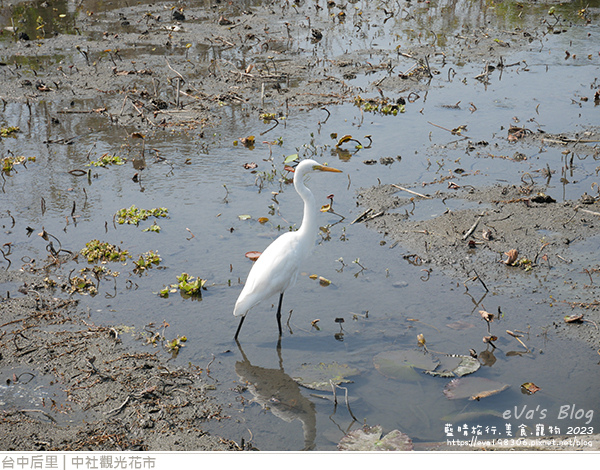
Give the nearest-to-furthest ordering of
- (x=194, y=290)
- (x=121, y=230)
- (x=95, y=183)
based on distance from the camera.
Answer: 1. (x=194, y=290)
2. (x=121, y=230)
3. (x=95, y=183)

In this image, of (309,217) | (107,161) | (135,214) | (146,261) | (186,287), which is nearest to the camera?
(309,217)

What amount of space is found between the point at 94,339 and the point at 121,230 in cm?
197

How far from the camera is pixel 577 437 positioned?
369 centimetres

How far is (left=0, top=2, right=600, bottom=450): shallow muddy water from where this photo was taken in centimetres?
414

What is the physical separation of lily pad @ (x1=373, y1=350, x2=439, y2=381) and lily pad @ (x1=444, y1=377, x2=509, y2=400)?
0.23 m

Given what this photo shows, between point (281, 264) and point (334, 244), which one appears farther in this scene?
point (334, 244)

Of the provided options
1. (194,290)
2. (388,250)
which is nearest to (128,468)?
(194,290)

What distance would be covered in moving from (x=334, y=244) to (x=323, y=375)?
78.1 inches

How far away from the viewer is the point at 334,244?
6.13 m

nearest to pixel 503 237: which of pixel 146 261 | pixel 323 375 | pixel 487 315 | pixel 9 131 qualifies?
pixel 487 315

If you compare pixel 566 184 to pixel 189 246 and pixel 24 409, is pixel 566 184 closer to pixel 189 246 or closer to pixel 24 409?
pixel 189 246

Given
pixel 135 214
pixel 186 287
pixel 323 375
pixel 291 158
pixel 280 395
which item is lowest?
pixel 280 395

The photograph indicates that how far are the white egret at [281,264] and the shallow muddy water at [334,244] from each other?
1.26ft

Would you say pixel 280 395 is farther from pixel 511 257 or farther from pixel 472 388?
pixel 511 257
